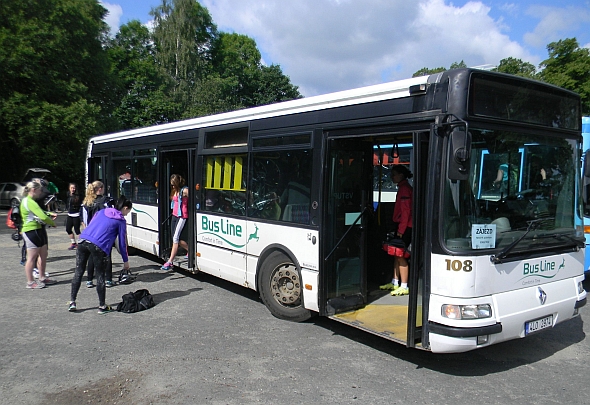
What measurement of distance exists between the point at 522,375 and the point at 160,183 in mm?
6947

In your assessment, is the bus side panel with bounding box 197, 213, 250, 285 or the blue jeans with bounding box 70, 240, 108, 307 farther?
the bus side panel with bounding box 197, 213, 250, 285

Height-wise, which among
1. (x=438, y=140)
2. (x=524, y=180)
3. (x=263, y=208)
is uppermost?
(x=438, y=140)

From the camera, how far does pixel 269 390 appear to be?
445 centimetres

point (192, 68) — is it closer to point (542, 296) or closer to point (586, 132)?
point (586, 132)

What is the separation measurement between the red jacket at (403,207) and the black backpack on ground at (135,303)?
365 cm

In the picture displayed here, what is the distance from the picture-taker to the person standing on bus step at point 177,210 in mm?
8758

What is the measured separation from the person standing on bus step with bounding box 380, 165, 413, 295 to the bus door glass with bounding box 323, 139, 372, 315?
0.70m

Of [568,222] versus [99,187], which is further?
[99,187]

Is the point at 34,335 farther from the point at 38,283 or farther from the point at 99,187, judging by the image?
the point at 99,187

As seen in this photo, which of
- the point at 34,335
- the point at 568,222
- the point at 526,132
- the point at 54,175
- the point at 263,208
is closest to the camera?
the point at 526,132

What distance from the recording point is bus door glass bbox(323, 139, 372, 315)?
579cm

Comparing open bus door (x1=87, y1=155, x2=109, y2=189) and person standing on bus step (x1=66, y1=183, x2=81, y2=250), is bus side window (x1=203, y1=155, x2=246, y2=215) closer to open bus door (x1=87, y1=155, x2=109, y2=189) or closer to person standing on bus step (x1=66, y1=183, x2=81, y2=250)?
person standing on bus step (x1=66, y1=183, x2=81, y2=250)

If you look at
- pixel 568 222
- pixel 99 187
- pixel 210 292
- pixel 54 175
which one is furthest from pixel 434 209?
pixel 54 175

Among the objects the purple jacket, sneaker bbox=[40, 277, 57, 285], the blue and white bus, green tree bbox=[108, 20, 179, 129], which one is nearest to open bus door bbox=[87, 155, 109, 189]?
sneaker bbox=[40, 277, 57, 285]
